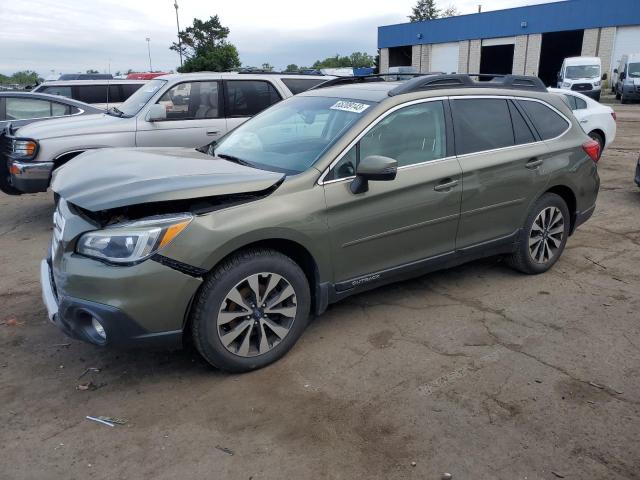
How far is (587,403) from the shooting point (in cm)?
311

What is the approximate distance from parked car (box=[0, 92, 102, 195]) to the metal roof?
37.6 m

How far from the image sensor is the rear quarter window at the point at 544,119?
4801 millimetres

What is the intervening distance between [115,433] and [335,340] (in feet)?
5.18

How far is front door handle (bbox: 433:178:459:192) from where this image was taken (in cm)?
405

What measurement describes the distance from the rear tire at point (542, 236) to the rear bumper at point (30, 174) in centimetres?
539

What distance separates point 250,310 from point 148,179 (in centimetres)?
99

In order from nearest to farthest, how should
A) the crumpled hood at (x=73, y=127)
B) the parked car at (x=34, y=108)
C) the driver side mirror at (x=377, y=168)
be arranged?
the driver side mirror at (x=377, y=168), the crumpled hood at (x=73, y=127), the parked car at (x=34, y=108)

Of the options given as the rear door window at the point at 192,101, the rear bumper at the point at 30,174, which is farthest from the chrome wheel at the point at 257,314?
the rear door window at the point at 192,101

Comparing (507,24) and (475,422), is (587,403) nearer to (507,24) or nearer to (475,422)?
(475,422)

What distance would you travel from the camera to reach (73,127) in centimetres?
686

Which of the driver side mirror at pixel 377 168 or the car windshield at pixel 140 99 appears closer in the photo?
the driver side mirror at pixel 377 168

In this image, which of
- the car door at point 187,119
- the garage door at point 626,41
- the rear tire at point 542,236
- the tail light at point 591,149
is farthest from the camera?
the garage door at point 626,41

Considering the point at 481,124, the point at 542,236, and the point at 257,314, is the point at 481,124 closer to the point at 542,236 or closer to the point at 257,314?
the point at 542,236

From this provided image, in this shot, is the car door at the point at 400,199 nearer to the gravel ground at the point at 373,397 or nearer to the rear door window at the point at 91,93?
the gravel ground at the point at 373,397
